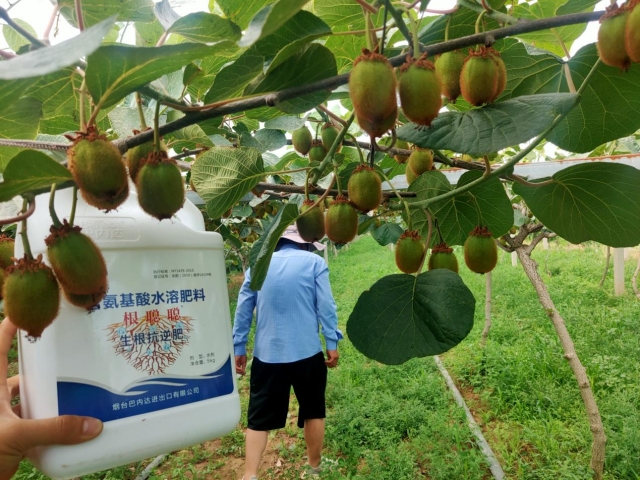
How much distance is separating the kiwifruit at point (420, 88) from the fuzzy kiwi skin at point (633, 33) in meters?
0.22

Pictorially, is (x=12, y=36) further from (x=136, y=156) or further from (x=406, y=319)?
(x=406, y=319)

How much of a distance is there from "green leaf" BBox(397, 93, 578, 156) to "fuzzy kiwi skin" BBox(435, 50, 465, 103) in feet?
0.15

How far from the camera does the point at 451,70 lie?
2.37 ft

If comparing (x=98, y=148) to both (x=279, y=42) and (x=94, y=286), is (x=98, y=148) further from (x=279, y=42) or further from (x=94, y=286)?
(x=279, y=42)

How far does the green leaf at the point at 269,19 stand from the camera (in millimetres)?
468

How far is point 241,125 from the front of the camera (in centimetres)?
161

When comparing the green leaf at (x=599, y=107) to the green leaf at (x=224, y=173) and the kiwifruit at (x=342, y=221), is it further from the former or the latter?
the green leaf at (x=224, y=173)

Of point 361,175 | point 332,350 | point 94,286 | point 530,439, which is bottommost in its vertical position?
point 530,439

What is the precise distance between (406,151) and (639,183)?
0.57 m

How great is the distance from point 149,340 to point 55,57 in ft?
1.76

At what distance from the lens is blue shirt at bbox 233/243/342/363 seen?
3787mm

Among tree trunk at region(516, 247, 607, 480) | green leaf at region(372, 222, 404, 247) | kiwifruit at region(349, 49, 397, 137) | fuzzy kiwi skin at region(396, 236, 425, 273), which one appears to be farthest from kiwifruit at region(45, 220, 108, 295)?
tree trunk at region(516, 247, 607, 480)

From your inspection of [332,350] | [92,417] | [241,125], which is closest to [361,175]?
[92,417]

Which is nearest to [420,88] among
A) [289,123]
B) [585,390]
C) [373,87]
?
[373,87]
